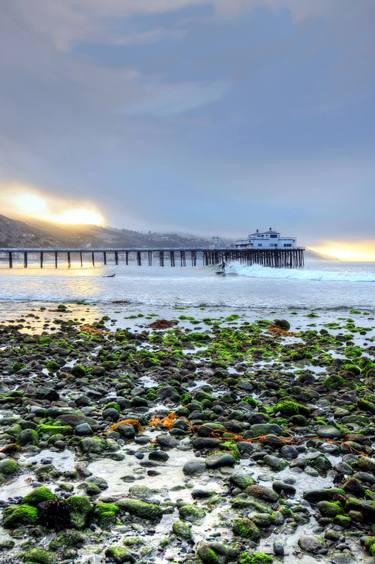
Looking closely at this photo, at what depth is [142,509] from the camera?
3434 millimetres

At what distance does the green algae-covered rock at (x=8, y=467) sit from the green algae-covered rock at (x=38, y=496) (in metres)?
0.65

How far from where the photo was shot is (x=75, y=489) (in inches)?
150

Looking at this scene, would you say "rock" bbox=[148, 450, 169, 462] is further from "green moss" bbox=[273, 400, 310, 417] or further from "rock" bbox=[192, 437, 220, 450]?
"green moss" bbox=[273, 400, 310, 417]

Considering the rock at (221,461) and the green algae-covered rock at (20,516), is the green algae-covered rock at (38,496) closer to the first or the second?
the green algae-covered rock at (20,516)

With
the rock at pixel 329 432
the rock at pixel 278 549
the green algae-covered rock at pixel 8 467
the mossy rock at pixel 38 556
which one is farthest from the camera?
the rock at pixel 329 432

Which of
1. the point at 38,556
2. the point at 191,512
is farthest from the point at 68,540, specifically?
the point at 191,512

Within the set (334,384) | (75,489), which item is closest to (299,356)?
(334,384)

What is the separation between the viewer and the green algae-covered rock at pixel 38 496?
3.44 m

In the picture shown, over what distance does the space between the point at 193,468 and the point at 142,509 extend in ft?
2.93

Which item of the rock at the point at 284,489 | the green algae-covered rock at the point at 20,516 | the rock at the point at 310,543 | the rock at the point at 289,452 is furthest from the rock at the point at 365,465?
the green algae-covered rock at the point at 20,516

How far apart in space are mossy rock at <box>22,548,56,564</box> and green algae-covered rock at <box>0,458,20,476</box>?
1.28 m

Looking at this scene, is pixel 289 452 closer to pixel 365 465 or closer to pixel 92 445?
pixel 365 465

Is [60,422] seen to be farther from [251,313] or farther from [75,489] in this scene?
[251,313]

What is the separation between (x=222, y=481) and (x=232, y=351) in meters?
6.49
